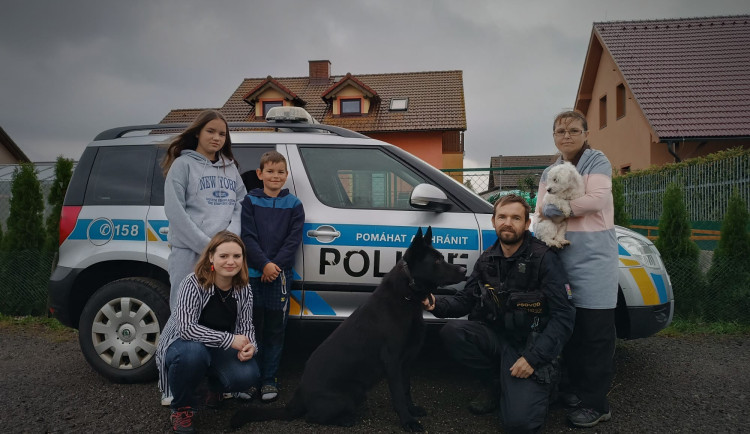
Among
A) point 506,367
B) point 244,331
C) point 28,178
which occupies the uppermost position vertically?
point 28,178

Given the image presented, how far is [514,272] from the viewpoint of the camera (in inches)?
119

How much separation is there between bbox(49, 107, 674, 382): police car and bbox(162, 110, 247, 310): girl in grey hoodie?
0.45 metres

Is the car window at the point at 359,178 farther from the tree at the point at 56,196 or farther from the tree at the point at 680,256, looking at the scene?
the tree at the point at 56,196

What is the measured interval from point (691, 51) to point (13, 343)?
64.5 ft

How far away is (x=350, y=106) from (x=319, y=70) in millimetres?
4519

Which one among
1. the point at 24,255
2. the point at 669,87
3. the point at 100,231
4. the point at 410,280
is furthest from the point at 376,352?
the point at 669,87

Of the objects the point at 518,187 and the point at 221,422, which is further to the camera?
the point at 518,187

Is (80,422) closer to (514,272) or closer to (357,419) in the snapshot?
(357,419)

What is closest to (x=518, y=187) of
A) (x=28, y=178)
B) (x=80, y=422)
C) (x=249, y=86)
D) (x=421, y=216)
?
(x=421, y=216)

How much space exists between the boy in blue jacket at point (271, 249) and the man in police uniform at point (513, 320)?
1.00 m

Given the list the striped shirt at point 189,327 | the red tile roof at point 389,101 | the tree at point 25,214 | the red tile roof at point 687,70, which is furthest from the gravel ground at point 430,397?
the red tile roof at point 389,101

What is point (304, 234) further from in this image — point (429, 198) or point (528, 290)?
A: point (528, 290)

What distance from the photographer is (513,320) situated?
9.79ft

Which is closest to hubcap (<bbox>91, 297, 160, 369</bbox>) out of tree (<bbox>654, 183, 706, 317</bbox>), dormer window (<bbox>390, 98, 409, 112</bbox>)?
tree (<bbox>654, 183, 706, 317</bbox>)
